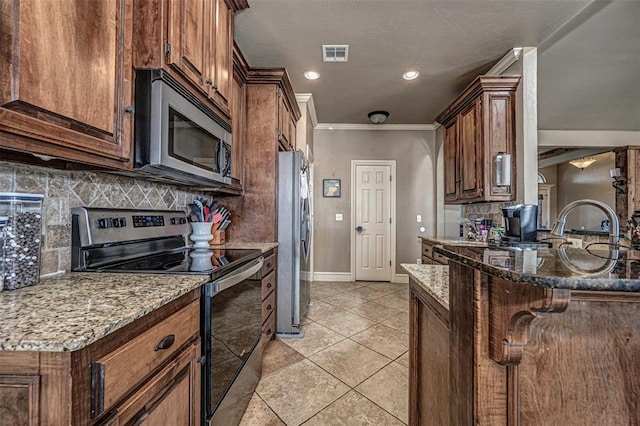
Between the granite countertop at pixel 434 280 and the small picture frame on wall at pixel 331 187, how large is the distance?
3257mm

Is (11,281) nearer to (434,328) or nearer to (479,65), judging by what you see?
(434,328)

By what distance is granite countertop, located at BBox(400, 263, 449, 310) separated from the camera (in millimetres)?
1040

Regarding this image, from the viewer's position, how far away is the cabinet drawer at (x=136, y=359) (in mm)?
620

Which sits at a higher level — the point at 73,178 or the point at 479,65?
the point at 479,65

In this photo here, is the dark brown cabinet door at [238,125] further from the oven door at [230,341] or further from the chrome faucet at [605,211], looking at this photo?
the chrome faucet at [605,211]

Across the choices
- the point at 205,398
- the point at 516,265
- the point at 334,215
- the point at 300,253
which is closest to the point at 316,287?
the point at 334,215

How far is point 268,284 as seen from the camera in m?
2.25

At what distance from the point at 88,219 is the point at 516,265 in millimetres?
1556

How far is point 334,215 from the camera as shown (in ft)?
15.4

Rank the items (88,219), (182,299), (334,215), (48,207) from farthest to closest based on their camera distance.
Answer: (334,215), (88,219), (48,207), (182,299)

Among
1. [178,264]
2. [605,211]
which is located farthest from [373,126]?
[178,264]

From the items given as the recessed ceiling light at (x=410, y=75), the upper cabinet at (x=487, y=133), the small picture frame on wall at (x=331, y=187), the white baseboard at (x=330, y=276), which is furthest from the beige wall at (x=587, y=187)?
the recessed ceiling light at (x=410, y=75)

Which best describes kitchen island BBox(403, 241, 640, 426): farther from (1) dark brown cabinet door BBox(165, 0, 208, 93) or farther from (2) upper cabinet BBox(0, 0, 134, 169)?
(1) dark brown cabinet door BBox(165, 0, 208, 93)

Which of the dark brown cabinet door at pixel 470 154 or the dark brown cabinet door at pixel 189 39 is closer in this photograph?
the dark brown cabinet door at pixel 189 39
